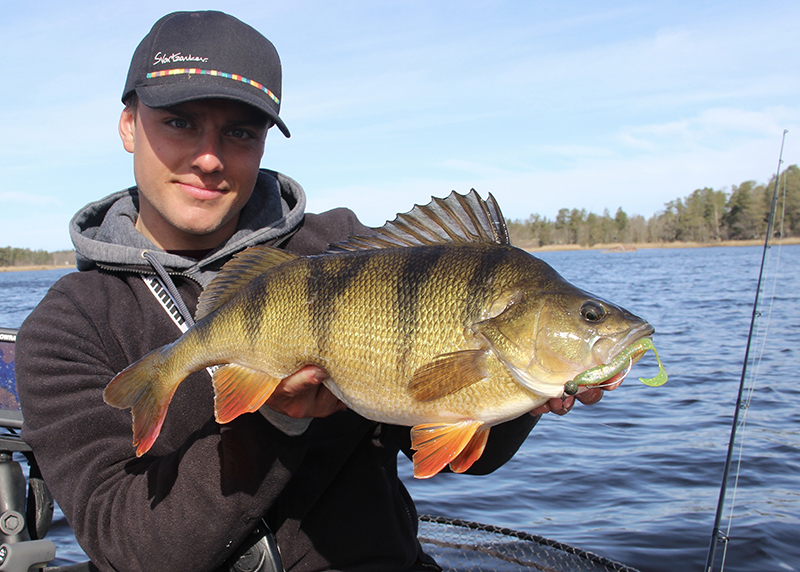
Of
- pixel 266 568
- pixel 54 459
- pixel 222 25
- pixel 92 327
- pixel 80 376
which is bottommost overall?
pixel 266 568

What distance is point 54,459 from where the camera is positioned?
2.25 metres

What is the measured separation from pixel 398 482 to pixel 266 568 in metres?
0.72

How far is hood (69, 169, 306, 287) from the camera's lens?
2639 millimetres

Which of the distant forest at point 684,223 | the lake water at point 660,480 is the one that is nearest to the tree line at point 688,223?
the distant forest at point 684,223

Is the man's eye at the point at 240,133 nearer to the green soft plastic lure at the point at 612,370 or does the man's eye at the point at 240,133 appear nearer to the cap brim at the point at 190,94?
the cap brim at the point at 190,94

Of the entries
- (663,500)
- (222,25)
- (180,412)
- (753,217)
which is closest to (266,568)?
(180,412)

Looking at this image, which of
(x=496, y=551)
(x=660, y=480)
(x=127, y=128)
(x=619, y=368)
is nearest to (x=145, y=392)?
(x=127, y=128)

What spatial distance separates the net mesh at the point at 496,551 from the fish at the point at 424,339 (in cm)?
206

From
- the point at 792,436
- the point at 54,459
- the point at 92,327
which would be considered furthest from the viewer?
the point at 792,436

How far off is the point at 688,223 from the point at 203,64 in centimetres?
9663

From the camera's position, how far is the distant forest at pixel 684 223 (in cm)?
7519

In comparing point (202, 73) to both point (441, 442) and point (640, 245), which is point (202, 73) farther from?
point (640, 245)

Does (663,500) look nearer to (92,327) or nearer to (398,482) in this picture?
(398,482)

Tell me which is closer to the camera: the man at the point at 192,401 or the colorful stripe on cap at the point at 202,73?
the man at the point at 192,401
